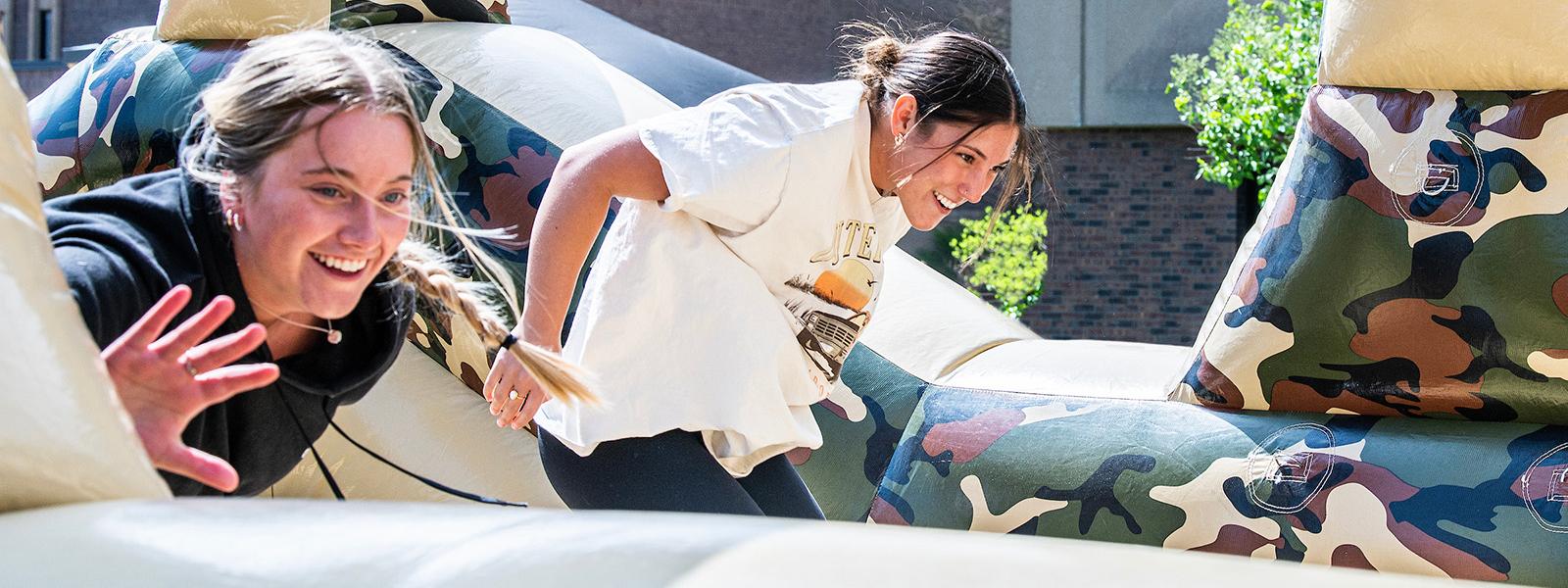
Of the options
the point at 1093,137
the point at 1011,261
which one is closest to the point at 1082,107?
the point at 1093,137

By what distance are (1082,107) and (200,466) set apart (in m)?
6.30

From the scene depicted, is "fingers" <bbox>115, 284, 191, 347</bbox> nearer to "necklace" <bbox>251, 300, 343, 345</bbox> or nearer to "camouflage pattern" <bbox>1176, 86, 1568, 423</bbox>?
"necklace" <bbox>251, 300, 343, 345</bbox>

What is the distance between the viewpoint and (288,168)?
95 centimetres

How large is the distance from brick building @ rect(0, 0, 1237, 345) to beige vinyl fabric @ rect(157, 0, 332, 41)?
473 centimetres

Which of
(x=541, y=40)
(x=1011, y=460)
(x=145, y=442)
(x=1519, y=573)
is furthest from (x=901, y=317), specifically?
(x=145, y=442)

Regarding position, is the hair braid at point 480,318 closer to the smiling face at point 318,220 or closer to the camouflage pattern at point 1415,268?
the smiling face at point 318,220

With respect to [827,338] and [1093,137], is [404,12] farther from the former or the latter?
[1093,137]

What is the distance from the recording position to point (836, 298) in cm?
135

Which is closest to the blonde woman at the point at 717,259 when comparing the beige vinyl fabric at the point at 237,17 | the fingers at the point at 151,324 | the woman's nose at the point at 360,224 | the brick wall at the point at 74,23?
the woman's nose at the point at 360,224

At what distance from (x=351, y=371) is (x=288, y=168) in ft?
0.56

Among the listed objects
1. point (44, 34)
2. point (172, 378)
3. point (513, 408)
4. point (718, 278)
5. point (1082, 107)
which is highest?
point (172, 378)

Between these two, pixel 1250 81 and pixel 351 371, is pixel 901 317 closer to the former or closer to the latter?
pixel 351 371

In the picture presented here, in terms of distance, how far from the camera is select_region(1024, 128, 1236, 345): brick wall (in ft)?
22.1

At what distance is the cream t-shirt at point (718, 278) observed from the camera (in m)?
1.23
